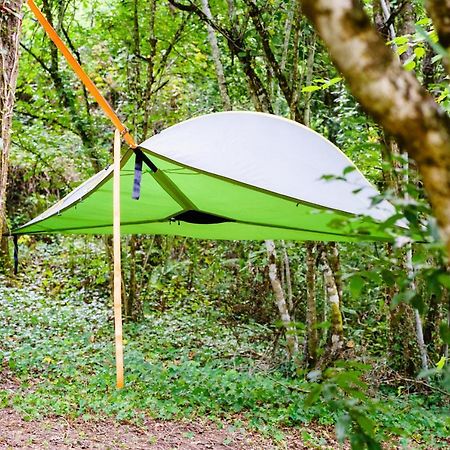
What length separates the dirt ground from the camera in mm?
2662

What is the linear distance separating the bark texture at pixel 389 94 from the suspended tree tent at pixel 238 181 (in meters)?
1.49

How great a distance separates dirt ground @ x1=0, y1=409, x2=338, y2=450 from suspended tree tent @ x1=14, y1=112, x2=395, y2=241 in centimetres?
100

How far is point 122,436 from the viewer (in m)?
2.84

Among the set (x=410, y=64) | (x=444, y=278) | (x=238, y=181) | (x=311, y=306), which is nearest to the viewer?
(x=444, y=278)

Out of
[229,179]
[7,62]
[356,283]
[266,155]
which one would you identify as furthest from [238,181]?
[356,283]

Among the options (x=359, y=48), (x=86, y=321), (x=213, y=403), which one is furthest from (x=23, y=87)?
(x=359, y=48)

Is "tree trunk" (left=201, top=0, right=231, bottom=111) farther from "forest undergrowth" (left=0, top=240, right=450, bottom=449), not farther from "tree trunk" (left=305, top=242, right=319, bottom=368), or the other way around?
"forest undergrowth" (left=0, top=240, right=450, bottom=449)

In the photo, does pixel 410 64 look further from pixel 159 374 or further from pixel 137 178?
pixel 159 374

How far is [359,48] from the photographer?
1.68 ft

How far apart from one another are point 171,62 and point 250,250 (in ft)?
6.75

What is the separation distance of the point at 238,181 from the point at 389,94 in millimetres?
1858

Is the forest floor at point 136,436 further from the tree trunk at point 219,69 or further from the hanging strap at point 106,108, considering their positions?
the tree trunk at point 219,69

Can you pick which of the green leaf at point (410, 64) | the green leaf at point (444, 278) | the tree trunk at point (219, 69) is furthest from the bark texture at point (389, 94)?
the tree trunk at point (219, 69)

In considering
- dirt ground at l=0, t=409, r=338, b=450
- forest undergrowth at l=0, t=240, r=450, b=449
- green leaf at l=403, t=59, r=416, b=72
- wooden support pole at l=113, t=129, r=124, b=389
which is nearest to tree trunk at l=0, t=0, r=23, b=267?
wooden support pole at l=113, t=129, r=124, b=389
